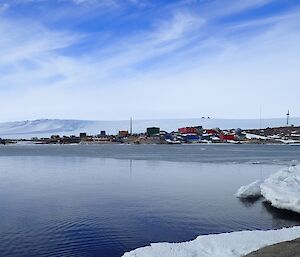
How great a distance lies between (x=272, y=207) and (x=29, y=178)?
13111 mm

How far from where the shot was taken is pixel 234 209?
12.9 meters

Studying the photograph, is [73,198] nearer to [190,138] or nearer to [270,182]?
[270,182]

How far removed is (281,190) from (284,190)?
0.13 metres

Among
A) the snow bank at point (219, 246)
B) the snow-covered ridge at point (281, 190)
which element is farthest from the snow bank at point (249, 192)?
the snow bank at point (219, 246)

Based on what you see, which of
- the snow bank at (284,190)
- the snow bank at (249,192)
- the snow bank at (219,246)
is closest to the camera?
the snow bank at (219,246)

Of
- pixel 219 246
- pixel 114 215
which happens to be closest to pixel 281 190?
pixel 114 215

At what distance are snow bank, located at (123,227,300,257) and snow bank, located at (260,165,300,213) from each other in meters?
3.09

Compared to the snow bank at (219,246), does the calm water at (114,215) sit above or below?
below

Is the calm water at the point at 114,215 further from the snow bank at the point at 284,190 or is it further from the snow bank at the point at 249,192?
the snow bank at the point at 249,192

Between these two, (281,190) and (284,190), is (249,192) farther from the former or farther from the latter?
(284,190)

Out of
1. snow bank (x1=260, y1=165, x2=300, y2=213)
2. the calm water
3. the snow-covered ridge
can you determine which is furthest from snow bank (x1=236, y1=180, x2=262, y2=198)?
snow bank (x1=260, y1=165, x2=300, y2=213)

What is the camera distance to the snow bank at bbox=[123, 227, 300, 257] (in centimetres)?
756

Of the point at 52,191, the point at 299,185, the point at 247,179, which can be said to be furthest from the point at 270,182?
the point at 52,191

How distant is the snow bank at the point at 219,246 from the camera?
7.56 metres
